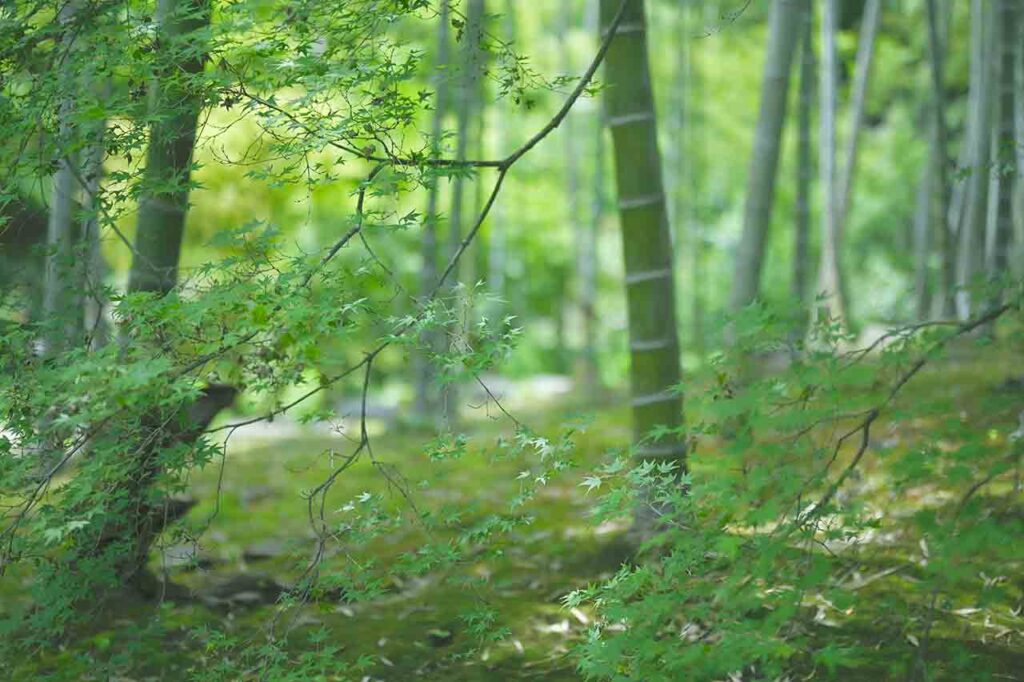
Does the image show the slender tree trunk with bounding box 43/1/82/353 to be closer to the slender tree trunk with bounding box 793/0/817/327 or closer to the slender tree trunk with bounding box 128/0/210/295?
the slender tree trunk with bounding box 128/0/210/295

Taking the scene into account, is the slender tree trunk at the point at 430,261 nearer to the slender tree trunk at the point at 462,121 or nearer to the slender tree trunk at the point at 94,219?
the slender tree trunk at the point at 462,121

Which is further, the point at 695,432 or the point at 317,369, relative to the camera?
the point at 695,432

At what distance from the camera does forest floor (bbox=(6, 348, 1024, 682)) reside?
285cm

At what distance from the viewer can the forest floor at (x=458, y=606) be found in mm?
2846

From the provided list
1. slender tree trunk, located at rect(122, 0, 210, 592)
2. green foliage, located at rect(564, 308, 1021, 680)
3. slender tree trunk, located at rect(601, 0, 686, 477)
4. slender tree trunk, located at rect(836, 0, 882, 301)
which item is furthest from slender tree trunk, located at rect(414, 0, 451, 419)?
green foliage, located at rect(564, 308, 1021, 680)

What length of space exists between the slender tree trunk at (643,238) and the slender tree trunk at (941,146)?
3.45 meters

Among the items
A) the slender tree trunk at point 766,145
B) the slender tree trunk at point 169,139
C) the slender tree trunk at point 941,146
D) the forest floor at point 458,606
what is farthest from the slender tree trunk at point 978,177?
the slender tree trunk at point 169,139

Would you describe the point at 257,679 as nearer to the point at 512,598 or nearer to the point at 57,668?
the point at 57,668

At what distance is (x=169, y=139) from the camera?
99.3 inches

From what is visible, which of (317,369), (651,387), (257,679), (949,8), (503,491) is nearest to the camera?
(317,369)

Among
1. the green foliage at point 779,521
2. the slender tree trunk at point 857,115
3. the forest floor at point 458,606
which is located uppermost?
the slender tree trunk at point 857,115

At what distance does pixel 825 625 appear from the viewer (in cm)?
314

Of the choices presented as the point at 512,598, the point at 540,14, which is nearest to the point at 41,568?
the point at 512,598

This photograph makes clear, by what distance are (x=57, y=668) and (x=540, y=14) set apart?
13.4 meters
